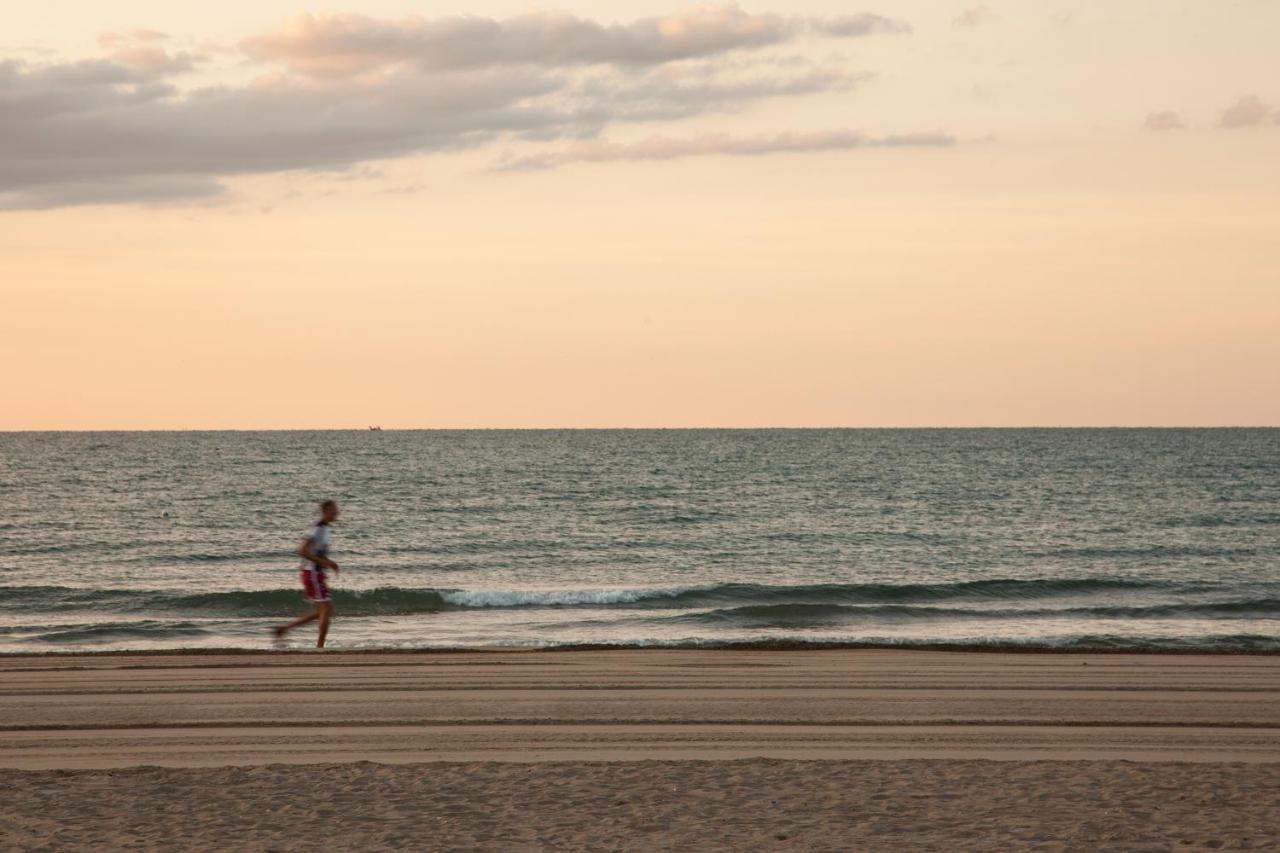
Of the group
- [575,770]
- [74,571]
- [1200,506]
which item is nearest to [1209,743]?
[575,770]

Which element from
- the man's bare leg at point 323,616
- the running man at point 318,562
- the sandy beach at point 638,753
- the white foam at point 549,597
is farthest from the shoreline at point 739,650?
the white foam at point 549,597

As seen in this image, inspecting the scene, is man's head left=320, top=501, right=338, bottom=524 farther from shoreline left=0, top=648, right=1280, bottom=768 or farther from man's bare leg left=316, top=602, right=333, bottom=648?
shoreline left=0, top=648, right=1280, bottom=768

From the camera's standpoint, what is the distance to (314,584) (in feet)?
51.7

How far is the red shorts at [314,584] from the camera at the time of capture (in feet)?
51.5

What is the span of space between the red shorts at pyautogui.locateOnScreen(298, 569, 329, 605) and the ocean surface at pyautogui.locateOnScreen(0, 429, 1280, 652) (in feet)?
12.9

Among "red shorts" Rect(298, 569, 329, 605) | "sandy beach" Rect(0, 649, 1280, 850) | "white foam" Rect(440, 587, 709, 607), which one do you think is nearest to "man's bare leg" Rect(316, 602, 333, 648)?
"red shorts" Rect(298, 569, 329, 605)

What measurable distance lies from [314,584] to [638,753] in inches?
266

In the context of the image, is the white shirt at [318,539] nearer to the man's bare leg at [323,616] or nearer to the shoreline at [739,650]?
the man's bare leg at [323,616]

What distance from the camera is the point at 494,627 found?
23453mm

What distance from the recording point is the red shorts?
1570 cm

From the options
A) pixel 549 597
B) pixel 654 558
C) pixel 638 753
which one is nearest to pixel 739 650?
pixel 638 753

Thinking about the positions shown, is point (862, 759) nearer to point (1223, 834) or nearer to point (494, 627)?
point (1223, 834)

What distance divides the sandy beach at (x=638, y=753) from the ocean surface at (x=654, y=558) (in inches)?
211

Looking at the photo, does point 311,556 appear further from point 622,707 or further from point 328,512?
point 622,707
